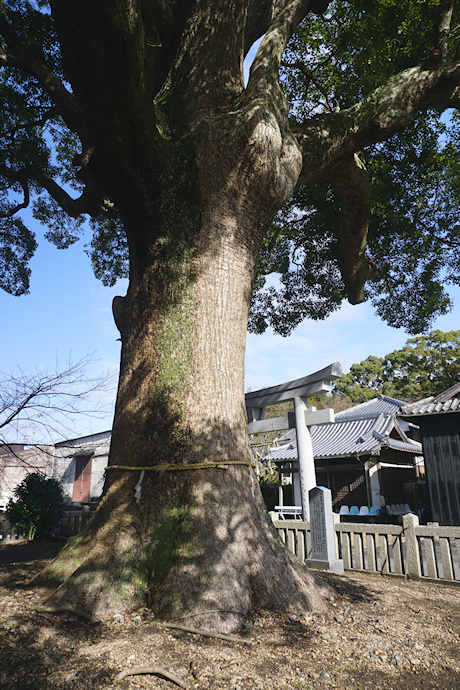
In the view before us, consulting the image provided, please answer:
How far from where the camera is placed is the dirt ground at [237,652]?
234 centimetres

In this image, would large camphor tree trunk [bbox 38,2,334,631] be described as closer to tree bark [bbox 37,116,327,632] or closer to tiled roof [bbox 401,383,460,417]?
tree bark [bbox 37,116,327,632]

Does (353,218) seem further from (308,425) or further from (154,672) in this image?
(154,672)

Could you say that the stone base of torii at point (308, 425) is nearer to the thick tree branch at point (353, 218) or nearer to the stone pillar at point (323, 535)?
the stone pillar at point (323, 535)

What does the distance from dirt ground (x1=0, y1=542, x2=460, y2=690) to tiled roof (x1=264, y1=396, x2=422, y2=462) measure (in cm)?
1447

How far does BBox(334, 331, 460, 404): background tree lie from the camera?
3453 cm

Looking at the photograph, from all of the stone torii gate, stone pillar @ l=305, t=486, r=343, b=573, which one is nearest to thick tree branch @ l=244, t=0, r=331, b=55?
the stone torii gate

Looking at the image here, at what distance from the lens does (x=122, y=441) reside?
394cm

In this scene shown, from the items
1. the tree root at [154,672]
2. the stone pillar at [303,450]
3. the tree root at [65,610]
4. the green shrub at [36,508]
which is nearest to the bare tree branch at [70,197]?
the tree root at [65,610]

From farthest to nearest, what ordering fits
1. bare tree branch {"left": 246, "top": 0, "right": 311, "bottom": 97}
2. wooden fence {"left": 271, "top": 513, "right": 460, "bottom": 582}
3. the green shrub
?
1. the green shrub
2. wooden fence {"left": 271, "top": 513, "right": 460, "bottom": 582}
3. bare tree branch {"left": 246, "top": 0, "right": 311, "bottom": 97}

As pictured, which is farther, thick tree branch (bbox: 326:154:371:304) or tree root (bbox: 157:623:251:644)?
thick tree branch (bbox: 326:154:371:304)

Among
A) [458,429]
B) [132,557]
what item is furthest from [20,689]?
[458,429]

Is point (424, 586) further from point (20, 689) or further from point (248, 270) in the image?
point (20, 689)

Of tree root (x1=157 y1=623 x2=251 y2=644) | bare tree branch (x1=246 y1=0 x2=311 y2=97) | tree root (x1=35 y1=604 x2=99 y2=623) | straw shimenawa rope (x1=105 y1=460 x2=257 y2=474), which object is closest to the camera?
tree root (x1=157 y1=623 x2=251 y2=644)

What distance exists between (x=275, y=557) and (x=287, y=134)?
436 centimetres
